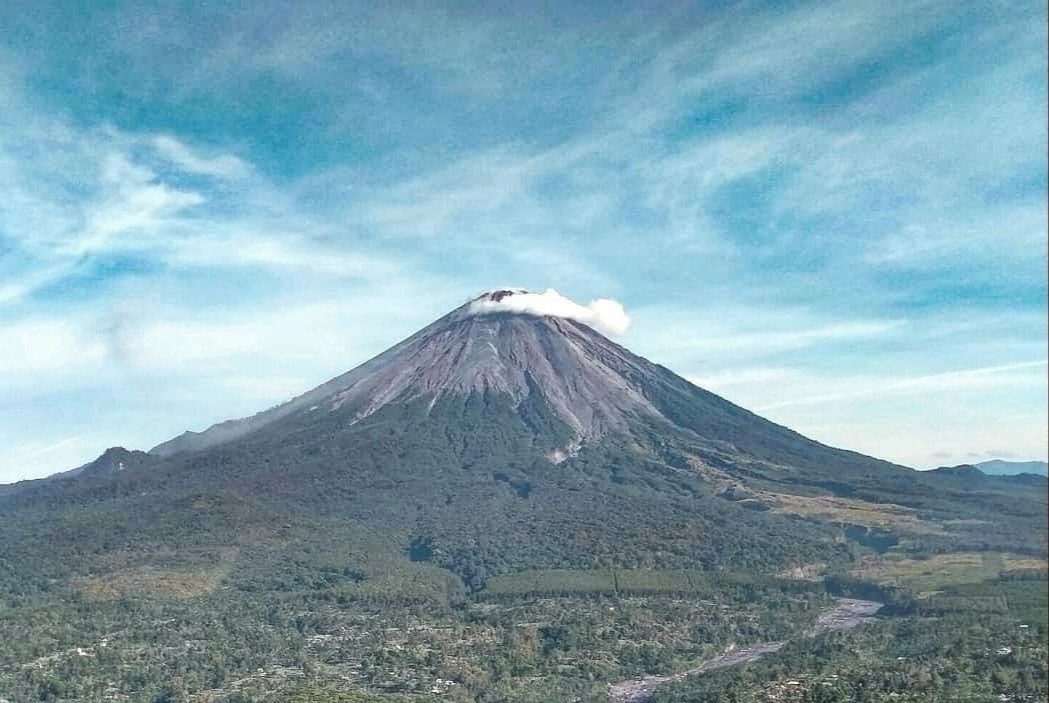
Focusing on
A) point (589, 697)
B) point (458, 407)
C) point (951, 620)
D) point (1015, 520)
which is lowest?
point (589, 697)

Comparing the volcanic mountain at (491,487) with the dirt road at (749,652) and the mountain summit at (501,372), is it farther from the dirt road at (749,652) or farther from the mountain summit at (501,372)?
the dirt road at (749,652)

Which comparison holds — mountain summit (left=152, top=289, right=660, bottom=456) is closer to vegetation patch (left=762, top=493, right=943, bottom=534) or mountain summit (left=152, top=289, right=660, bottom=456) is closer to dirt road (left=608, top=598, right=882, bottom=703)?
vegetation patch (left=762, top=493, right=943, bottom=534)

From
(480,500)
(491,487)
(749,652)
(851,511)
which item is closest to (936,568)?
(749,652)

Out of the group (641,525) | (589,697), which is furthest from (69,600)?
(641,525)

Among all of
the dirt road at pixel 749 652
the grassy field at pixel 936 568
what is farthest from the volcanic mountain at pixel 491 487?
the dirt road at pixel 749 652

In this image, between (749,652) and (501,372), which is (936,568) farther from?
(501,372)

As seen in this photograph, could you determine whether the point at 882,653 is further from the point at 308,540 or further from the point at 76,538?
the point at 76,538
